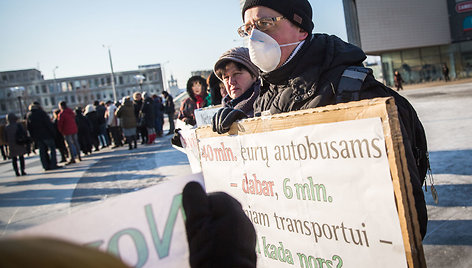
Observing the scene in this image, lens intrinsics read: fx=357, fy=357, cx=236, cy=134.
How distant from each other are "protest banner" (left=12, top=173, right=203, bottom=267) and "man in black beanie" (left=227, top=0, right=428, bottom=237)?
70 centimetres

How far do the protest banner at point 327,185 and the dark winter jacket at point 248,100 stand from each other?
90 centimetres

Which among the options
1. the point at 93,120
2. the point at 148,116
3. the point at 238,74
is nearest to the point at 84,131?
the point at 93,120

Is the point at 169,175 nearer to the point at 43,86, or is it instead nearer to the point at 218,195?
the point at 218,195

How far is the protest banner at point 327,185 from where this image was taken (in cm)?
118

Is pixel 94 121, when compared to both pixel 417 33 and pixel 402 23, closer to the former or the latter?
pixel 402 23

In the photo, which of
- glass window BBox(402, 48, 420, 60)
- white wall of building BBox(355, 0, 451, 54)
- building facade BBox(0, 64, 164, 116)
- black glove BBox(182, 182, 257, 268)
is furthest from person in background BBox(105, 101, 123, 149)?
building facade BBox(0, 64, 164, 116)

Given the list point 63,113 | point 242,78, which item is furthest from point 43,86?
point 242,78

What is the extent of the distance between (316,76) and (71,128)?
10864mm

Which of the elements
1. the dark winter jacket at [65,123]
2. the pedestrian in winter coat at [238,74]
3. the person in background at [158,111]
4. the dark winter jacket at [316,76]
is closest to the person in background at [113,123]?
the person in background at [158,111]

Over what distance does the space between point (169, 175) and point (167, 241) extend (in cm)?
600

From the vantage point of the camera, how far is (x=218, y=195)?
933 mm

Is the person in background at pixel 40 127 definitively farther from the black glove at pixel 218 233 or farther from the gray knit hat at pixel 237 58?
the black glove at pixel 218 233

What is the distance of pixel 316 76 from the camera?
5.67ft

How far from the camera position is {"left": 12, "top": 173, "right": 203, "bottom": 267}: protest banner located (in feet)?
3.31
